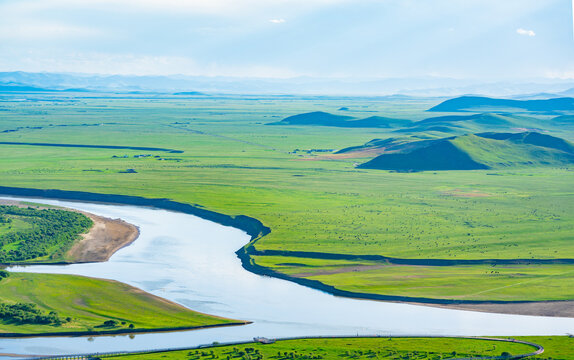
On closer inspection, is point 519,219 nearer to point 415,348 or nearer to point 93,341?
point 415,348

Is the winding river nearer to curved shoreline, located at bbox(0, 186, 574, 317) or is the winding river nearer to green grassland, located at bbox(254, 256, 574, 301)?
curved shoreline, located at bbox(0, 186, 574, 317)

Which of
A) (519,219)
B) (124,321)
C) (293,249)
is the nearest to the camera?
(124,321)

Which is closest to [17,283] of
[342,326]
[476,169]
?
[342,326]

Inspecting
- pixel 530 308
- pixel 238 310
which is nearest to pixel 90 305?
pixel 238 310

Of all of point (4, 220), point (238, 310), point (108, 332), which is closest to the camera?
point (108, 332)

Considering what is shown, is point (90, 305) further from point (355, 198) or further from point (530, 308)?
point (355, 198)

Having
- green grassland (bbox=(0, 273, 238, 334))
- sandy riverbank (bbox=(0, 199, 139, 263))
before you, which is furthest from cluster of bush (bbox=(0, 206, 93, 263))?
green grassland (bbox=(0, 273, 238, 334))
